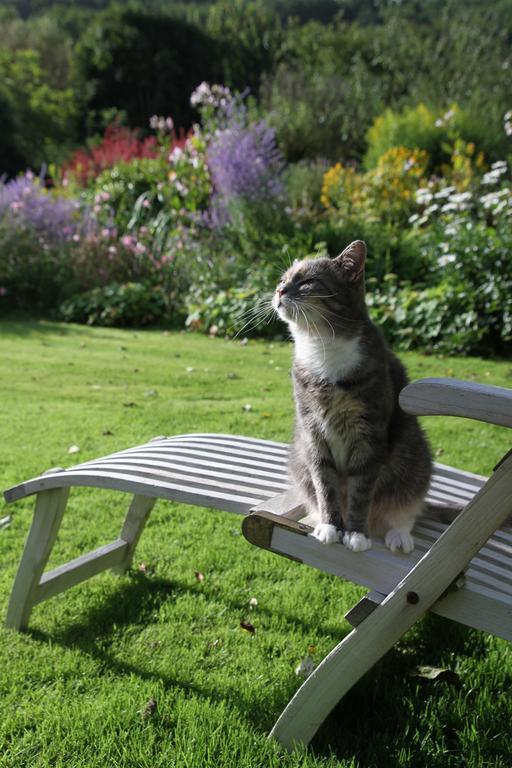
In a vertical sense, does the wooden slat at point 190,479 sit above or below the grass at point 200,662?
above

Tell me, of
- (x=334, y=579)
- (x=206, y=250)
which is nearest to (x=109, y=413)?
(x=334, y=579)

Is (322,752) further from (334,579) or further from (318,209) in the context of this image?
(318,209)

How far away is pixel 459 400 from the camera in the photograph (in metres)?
1.47

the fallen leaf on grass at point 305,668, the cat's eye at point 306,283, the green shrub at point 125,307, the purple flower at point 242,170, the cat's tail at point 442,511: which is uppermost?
the purple flower at point 242,170

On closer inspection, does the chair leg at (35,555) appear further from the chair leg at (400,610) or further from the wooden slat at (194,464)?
the chair leg at (400,610)

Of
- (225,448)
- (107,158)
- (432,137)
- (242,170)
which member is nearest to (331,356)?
(225,448)

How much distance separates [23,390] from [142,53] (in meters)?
25.8

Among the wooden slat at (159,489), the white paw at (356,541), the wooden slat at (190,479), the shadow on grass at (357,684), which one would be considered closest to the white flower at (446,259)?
the shadow on grass at (357,684)

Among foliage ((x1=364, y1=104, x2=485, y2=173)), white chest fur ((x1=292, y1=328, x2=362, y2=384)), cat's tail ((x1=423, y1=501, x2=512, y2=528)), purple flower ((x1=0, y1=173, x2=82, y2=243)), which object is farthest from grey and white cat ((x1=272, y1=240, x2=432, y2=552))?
foliage ((x1=364, y1=104, x2=485, y2=173))

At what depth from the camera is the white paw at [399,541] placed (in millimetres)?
1929

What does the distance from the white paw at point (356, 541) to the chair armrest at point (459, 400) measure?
512 mm

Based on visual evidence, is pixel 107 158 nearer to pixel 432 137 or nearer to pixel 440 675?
pixel 432 137

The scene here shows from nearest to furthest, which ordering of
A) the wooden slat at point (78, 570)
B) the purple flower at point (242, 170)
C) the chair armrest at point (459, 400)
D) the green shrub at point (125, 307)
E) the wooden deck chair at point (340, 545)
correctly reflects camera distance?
1. the chair armrest at point (459, 400)
2. the wooden deck chair at point (340, 545)
3. the wooden slat at point (78, 570)
4. the green shrub at point (125, 307)
5. the purple flower at point (242, 170)

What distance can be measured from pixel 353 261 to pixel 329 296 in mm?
130
